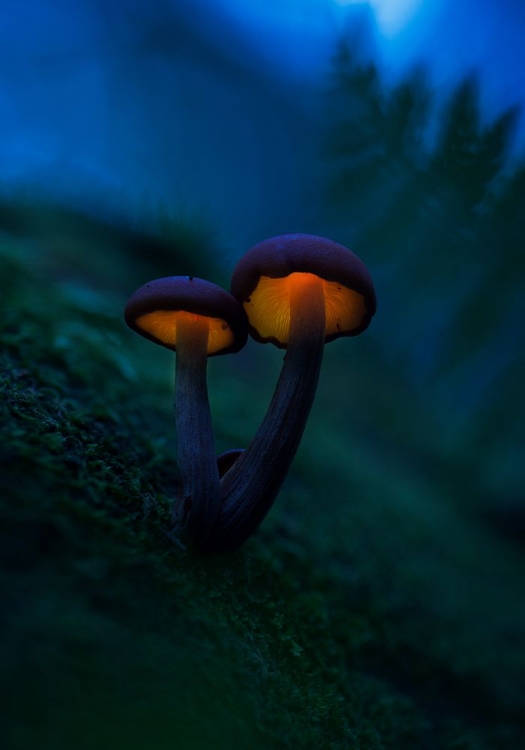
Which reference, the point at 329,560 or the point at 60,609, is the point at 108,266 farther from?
the point at 60,609

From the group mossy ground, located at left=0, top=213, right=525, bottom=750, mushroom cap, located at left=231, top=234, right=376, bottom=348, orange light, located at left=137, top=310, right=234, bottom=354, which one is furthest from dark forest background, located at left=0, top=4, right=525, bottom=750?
mushroom cap, located at left=231, top=234, right=376, bottom=348

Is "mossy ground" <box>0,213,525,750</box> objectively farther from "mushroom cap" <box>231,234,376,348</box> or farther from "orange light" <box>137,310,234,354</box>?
"mushroom cap" <box>231,234,376,348</box>

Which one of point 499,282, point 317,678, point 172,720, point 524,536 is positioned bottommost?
point 524,536

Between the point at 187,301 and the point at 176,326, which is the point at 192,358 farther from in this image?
the point at 187,301

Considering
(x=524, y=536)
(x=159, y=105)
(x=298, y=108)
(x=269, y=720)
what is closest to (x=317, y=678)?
(x=269, y=720)

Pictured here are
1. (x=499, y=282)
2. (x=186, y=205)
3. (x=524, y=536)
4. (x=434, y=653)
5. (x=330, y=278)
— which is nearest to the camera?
(x=330, y=278)

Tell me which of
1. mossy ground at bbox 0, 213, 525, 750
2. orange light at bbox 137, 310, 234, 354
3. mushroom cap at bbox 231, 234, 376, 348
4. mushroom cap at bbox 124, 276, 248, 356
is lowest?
mossy ground at bbox 0, 213, 525, 750

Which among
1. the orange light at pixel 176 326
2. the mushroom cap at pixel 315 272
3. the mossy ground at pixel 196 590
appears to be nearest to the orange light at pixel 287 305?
the mushroom cap at pixel 315 272
